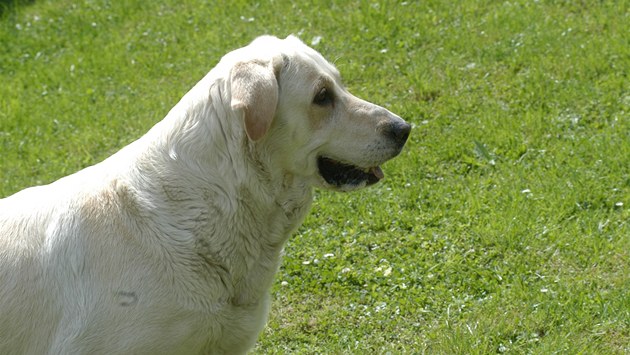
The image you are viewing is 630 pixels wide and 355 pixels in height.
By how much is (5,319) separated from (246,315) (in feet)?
3.87

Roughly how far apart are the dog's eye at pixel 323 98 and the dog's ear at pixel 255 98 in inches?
12.5

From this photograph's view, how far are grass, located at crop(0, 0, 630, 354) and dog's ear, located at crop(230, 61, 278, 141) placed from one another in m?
2.16

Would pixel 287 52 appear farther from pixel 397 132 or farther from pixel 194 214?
pixel 194 214

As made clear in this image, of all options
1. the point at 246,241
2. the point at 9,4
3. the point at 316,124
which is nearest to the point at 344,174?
the point at 316,124

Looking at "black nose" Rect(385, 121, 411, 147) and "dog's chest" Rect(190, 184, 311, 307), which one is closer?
"dog's chest" Rect(190, 184, 311, 307)

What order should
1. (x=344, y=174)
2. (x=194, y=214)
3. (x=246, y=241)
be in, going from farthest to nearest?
(x=344, y=174) → (x=246, y=241) → (x=194, y=214)

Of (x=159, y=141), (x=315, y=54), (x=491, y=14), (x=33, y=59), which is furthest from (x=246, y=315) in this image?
(x=33, y=59)

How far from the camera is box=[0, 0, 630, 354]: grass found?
20.7 ft

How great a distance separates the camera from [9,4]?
12.4 meters

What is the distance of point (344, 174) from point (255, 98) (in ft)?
2.50

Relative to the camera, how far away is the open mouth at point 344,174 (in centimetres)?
500

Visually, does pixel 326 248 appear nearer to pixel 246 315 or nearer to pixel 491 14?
pixel 246 315

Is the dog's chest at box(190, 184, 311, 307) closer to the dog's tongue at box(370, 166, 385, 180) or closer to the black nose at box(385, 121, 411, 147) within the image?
the dog's tongue at box(370, 166, 385, 180)

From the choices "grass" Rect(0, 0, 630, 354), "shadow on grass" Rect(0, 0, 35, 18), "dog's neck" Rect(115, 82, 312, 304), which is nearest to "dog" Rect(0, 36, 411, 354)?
"dog's neck" Rect(115, 82, 312, 304)
